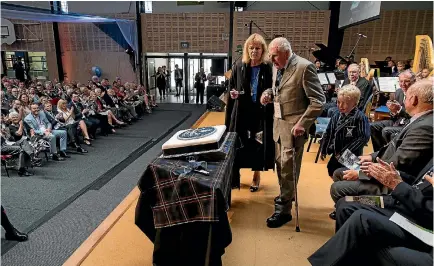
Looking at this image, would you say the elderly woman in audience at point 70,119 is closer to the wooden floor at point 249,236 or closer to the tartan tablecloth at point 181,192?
the wooden floor at point 249,236

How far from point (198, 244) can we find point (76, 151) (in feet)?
13.3

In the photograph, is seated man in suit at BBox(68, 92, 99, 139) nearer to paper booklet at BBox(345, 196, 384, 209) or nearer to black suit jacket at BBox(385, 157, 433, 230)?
paper booklet at BBox(345, 196, 384, 209)

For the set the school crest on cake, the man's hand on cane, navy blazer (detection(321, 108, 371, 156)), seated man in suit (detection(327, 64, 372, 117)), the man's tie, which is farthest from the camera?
seated man in suit (detection(327, 64, 372, 117))

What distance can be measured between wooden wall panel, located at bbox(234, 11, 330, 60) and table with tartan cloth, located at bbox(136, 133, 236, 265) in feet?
29.1

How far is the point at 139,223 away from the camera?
174 cm

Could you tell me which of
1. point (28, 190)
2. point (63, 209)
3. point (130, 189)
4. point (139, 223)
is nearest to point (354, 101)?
point (139, 223)

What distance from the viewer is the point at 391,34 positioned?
367 inches

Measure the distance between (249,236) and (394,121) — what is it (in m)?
2.61

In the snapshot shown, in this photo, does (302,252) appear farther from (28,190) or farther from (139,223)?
(28,190)

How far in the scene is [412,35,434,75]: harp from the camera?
4.36 metres

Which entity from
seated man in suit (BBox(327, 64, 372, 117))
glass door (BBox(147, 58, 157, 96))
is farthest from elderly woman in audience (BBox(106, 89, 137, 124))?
seated man in suit (BBox(327, 64, 372, 117))

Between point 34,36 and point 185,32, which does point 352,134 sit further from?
point 34,36

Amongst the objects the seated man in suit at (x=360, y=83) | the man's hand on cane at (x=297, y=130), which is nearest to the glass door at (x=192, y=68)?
the seated man in suit at (x=360, y=83)

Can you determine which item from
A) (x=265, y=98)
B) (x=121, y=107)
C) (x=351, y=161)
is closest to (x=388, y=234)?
(x=351, y=161)
